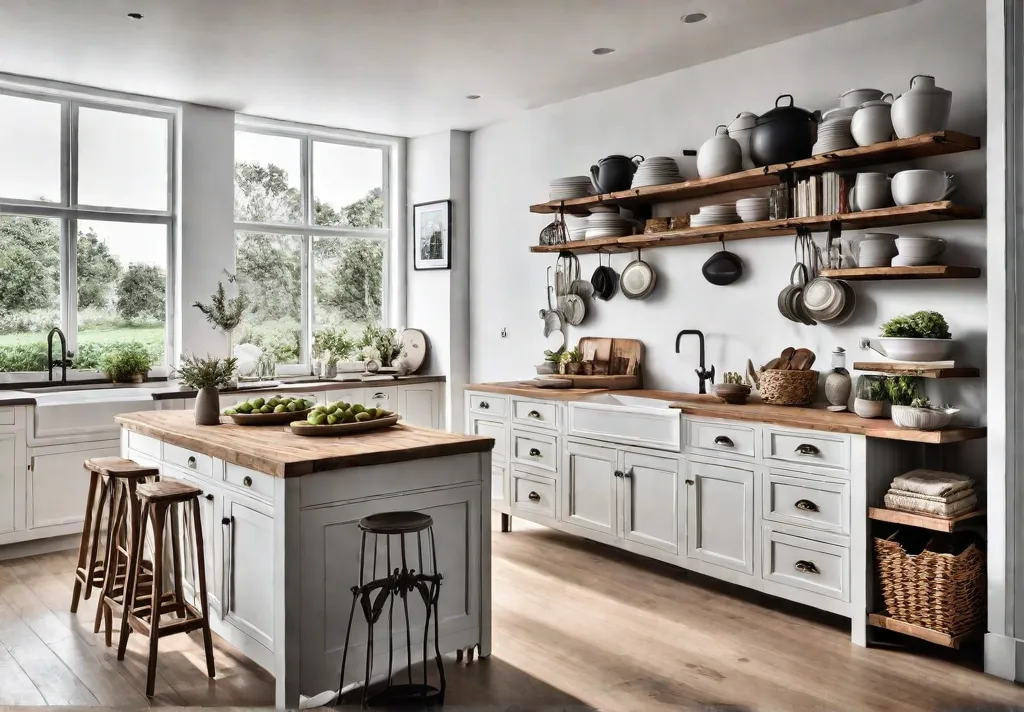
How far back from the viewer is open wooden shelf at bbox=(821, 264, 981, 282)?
3.54 meters

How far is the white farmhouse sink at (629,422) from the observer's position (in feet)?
13.9

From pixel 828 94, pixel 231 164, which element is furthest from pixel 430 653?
pixel 231 164

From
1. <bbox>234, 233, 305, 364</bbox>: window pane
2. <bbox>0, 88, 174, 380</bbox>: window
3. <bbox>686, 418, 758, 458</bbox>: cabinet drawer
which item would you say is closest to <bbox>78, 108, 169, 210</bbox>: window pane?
<bbox>0, 88, 174, 380</bbox>: window

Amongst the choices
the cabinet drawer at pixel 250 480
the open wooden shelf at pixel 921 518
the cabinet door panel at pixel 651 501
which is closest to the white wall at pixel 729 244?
the open wooden shelf at pixel 921 518

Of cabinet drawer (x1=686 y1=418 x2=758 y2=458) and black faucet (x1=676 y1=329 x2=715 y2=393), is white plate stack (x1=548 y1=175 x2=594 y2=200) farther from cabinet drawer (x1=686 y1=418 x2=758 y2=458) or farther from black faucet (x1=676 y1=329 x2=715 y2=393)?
cabinet drawer (x1=686 y1=418 x2=758 y2=458)

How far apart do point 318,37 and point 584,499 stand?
2.93 m

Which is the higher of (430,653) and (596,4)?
(596,4)

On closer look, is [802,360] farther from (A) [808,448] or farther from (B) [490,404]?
(B) [490,404]

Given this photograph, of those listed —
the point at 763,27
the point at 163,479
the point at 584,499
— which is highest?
the point at 763,27

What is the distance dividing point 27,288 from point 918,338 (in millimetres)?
5223

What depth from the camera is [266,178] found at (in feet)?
21.1

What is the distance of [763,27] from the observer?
4.23 m

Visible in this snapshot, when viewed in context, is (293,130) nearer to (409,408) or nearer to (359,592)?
(409,408)

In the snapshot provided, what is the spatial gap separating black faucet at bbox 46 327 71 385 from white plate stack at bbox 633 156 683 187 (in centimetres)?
388
